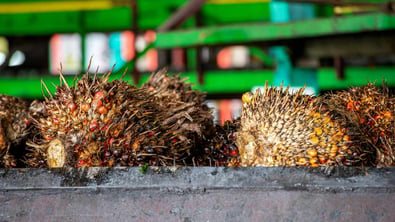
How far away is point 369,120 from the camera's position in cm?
152

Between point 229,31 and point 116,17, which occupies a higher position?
point 116,17

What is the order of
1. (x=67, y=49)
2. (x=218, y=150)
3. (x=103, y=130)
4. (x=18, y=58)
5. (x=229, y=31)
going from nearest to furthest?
(x=103, y=130)
(x=218, y=150)
(x=229, y=31)
(x=67, y=49)
(x=18, y=58)

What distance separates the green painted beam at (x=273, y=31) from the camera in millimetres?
3223

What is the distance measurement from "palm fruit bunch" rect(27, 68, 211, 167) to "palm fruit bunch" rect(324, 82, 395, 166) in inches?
19.9

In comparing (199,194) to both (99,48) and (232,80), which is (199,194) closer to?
(232,80)

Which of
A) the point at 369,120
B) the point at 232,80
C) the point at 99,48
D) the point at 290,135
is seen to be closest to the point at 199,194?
the point at 290,135

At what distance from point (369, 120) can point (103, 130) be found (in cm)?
83

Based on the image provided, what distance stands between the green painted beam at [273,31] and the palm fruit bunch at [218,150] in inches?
75.3

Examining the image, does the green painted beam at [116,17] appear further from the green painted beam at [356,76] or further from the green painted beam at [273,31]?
the green painted beam at [273,31]

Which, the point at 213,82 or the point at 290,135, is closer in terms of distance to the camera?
the point at 290,135

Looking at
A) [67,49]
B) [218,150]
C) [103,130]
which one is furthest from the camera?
[67,49]

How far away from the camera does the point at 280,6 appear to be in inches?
183

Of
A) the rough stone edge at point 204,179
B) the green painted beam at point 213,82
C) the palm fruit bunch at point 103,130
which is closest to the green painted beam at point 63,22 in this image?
the green painted beam at point 213,82

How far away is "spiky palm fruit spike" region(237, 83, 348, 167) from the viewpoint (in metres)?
1.37
